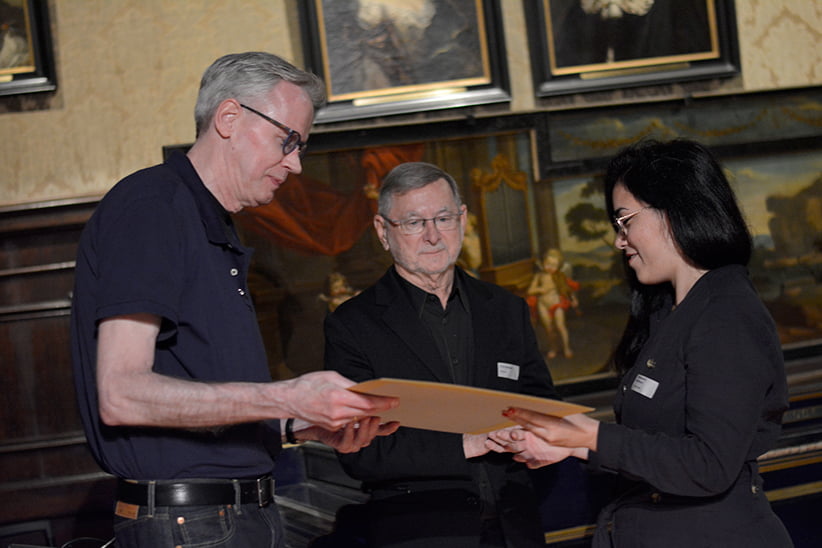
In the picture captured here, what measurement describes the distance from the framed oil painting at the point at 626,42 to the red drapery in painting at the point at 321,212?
1185 millimetres

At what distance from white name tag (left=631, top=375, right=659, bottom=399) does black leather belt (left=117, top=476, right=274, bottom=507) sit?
1.28m

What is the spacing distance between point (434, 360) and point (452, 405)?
1092mm

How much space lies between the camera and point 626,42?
5.87 meters

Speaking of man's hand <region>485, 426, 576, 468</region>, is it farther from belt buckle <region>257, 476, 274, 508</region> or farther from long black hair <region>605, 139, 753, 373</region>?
belt buckle <region>257, 476, 274, 508</region>

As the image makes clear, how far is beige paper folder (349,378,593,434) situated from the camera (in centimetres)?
212

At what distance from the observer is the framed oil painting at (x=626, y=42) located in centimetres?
581

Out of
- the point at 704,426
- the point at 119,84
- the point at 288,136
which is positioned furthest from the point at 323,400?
the point at 119,84

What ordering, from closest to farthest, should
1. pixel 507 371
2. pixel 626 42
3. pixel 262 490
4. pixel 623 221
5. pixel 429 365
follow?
pixel 262 490 < pixel 623 221 < pixel 429 365 < pixel 507 371 < pixel 626 42

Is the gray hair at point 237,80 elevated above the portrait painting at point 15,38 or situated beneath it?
situated beneath

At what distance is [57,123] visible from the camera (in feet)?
18.2

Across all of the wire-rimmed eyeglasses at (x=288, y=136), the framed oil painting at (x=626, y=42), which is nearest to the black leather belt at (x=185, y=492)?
the wire-rimmed eyeglasses at (x=288, y=136)

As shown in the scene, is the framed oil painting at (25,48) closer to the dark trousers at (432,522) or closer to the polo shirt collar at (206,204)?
Result: the polo shirt collar at (206,204)

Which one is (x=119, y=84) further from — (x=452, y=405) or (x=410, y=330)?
(x=452, y=405)

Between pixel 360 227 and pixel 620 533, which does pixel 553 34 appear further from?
pixel 620 533
